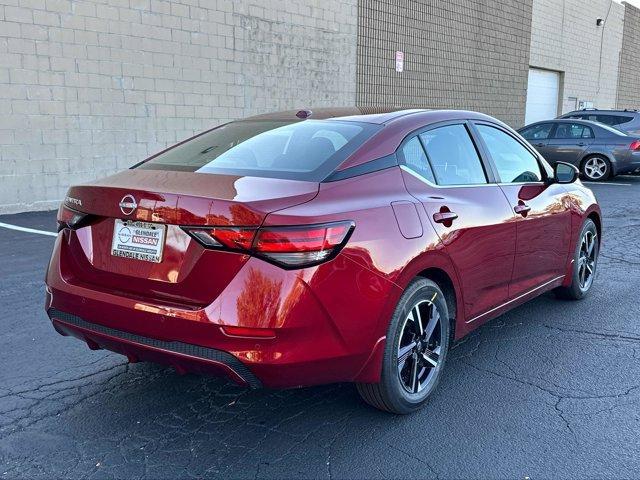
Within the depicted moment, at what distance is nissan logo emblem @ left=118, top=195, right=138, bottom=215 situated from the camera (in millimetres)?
2922

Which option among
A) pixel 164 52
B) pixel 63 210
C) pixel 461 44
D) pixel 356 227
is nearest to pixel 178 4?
pixel 164 52

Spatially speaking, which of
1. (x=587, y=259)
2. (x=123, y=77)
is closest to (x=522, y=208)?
(x=587, y=259)

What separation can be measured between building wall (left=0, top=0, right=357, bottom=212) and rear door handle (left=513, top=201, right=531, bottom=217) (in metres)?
7.81

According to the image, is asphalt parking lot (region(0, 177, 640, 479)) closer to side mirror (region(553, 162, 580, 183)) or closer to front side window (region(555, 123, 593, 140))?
side mirror (region(553, 162, 580, 183))

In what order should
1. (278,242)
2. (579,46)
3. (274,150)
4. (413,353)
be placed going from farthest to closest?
(579,46), (274,150), (413,353), (278,242)

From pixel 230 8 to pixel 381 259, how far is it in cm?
1000

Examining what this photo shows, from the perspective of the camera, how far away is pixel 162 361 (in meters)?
2.91

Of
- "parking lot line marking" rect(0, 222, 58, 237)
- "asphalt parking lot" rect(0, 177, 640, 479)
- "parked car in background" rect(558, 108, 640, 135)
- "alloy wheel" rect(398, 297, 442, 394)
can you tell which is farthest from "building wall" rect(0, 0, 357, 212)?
"parked car in background" rect(558, 108, 640, 135)

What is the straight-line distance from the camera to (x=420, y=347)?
3.45 m

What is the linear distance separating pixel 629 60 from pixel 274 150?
33.7m

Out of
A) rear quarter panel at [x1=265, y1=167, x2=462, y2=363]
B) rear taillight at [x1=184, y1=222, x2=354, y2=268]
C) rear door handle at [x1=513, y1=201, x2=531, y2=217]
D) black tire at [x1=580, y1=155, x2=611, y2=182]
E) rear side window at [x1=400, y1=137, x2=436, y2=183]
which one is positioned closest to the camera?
rear taillight at [x1=184, y1=222, x2=354, y2=268]

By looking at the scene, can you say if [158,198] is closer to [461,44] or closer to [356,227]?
[356,227]

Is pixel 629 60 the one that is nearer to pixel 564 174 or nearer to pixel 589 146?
pixel 589 146

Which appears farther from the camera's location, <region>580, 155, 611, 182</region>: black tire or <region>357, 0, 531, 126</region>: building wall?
<region>357, 0, 531, 126</region>: building wall
